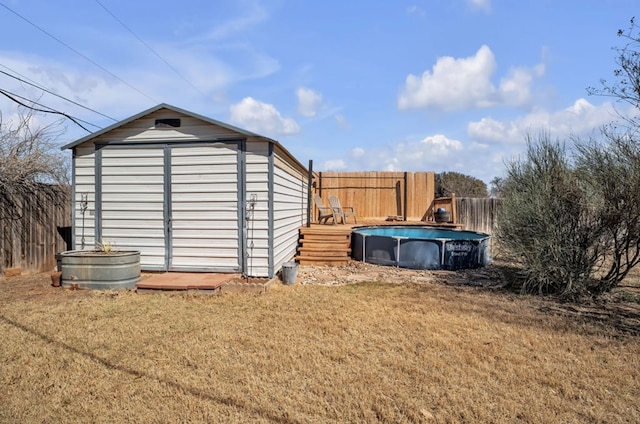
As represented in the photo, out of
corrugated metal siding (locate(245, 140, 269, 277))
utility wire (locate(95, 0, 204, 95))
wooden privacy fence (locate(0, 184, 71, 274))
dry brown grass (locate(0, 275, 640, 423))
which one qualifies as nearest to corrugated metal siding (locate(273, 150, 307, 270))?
corrugated metal siding (locate(245, 140, 269, 277))

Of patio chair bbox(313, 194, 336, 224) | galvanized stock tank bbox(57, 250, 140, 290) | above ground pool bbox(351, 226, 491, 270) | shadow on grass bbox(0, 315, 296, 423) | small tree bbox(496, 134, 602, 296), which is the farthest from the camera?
patio chair bbox(313, 194, 336, 224)

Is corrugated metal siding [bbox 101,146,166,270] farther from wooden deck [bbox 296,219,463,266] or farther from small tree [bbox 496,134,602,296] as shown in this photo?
small tree [bbox 496,134,602,296]

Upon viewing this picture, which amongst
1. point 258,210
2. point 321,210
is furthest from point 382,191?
point 258,210

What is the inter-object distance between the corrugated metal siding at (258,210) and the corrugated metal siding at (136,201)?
1.58 meters

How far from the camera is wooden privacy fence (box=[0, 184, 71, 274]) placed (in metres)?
6.39

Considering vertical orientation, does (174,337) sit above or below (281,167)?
below

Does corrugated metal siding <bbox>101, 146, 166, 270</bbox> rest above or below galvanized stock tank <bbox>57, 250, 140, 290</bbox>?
above

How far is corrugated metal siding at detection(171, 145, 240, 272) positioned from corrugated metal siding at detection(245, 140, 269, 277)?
22 cm

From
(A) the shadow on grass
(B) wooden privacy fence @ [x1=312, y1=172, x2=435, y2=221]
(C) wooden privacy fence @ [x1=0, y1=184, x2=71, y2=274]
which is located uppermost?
(B) wooden privacy fence @ [x1=312, y1=172, x2=435, y2=221]

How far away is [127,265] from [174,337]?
8.69 ft

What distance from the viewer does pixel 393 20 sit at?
827cm

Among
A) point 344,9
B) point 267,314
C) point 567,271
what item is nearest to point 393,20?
point 344,9

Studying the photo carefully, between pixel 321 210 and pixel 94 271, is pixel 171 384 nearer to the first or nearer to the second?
pixel 94 271

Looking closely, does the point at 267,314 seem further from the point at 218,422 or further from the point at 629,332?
the point at 629,332
